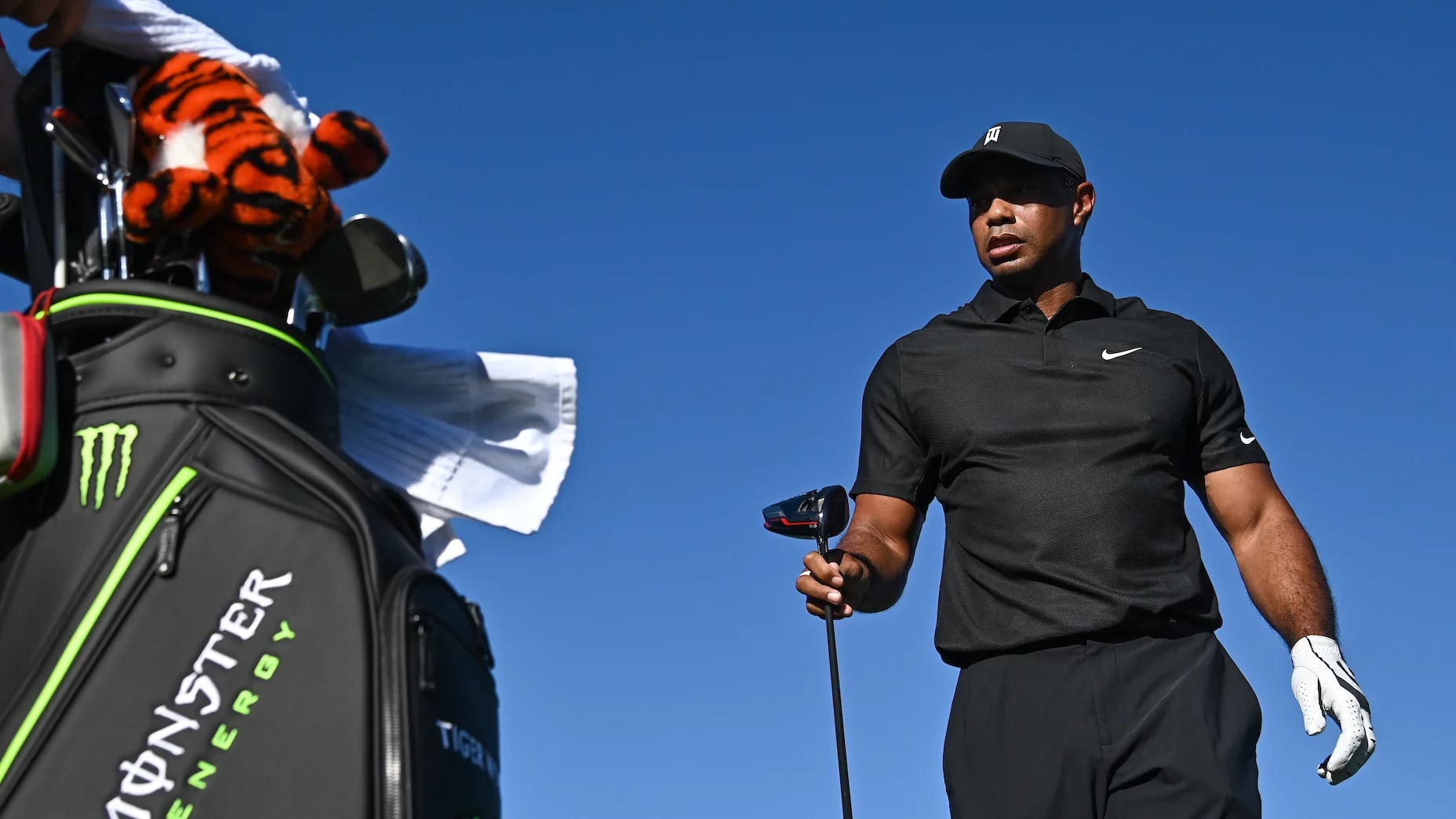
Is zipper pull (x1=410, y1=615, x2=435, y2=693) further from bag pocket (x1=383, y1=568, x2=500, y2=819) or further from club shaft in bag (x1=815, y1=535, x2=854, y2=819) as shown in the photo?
club shaft in bag (x1=815, y1=535, x2=854, y2=819)

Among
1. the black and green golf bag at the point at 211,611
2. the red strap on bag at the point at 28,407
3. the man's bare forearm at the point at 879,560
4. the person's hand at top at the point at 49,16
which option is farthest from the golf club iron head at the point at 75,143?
the man's bare forearm at the point at 879,560

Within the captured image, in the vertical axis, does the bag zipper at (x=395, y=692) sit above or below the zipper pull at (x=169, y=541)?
below

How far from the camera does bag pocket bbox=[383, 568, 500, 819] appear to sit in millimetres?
3031

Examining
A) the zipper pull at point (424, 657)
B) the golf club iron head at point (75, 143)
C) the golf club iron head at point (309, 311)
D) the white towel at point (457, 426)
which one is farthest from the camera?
the white towel at point (457, 426)

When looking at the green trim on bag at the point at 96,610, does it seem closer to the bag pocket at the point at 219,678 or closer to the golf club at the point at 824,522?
the bag pocket at the point at 219,678

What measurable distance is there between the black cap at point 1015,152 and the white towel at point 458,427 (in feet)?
5.23

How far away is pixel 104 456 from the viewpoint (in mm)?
3244

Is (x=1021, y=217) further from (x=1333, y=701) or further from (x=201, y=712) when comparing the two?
(x=201, y=712)

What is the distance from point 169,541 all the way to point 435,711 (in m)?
0.53

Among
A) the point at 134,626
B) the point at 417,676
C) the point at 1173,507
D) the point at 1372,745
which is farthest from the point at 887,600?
the point at 134,626

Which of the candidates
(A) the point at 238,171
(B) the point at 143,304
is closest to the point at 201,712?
(B) the point at 143,304

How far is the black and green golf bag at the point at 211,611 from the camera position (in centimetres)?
300

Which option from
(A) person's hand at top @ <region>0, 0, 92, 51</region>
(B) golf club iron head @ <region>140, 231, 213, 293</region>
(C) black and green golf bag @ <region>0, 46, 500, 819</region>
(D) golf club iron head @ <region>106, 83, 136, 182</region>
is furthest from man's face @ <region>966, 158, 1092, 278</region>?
(A) person's hand at top @ <region>0, 0, 92, 51</region>

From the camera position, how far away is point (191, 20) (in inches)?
149
